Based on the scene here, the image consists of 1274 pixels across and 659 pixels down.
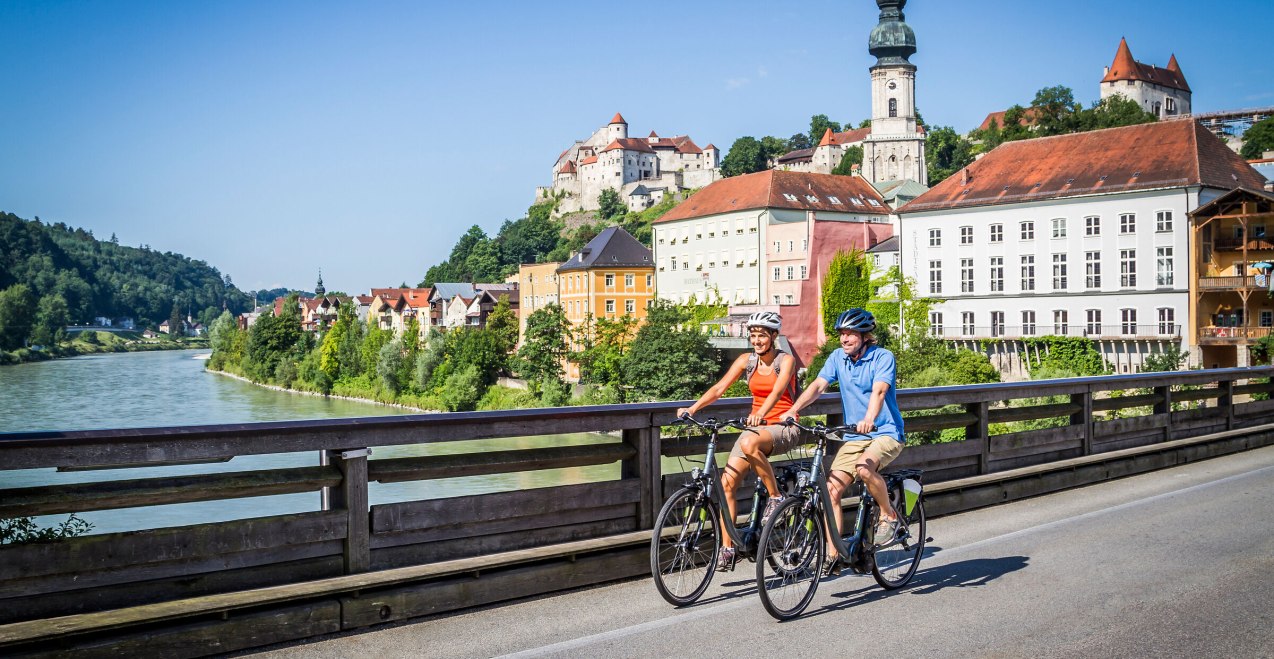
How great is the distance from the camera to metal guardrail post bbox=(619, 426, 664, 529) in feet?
26.4

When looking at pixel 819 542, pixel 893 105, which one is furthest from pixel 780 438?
pixel 893 105

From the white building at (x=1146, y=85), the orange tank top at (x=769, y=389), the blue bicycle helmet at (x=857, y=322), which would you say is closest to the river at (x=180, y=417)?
the orange tank top at (x=769, y=389)

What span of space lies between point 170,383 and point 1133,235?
231ft

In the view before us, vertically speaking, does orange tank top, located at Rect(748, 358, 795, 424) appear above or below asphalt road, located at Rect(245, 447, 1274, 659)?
above

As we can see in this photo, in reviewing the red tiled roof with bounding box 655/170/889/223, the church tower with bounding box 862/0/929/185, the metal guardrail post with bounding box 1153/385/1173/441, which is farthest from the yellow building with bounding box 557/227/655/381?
the metal guardrail post with bounding box 1153/385/1173/441

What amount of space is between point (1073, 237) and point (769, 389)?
6601cm

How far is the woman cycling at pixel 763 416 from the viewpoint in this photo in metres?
7.37

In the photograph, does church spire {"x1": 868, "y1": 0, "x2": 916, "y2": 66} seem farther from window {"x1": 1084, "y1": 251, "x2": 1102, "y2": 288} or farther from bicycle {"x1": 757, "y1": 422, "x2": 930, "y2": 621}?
bicycle {"x1": 757, "y1": 422, "x2": 930, "y2": 621}

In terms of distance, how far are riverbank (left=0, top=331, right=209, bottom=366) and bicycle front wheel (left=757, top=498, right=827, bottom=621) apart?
94.3 metres

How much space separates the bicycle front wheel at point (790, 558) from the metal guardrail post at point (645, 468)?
4.45ft

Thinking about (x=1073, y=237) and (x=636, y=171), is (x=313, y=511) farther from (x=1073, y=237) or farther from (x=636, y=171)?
(x=636, y=171)

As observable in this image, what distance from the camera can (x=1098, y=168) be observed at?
68.5 m

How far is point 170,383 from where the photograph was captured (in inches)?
3438

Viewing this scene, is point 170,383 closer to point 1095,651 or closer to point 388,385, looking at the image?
point 388,385
